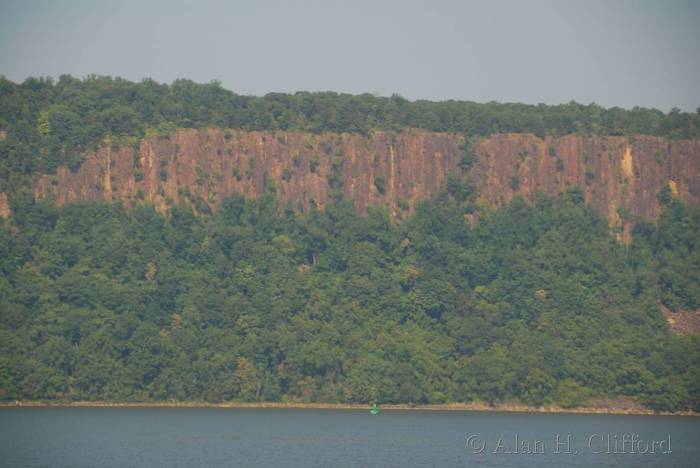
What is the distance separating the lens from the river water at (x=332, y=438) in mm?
100625

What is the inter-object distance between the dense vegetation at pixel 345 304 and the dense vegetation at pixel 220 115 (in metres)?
9.37

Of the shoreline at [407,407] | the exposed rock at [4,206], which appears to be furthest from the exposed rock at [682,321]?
the exposed rock at [4,206]

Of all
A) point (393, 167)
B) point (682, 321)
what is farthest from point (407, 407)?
point (393, 167)

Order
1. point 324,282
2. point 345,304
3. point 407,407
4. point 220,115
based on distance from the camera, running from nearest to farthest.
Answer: point 407,407 → point 345,304 → point 324,282 → point 220,115

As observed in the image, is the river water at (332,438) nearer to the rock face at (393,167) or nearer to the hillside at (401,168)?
the hillside at (401,168)

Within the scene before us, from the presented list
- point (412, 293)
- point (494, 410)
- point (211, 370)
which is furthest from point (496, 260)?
point (211, 370)

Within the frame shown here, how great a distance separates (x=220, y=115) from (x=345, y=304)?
3089cm

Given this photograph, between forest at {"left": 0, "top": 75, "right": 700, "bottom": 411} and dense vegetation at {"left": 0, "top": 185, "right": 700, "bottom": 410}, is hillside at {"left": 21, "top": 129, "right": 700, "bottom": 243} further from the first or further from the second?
dense vegetation at {"left": 0, "top": 185, "right": 700, "bottom": 410}

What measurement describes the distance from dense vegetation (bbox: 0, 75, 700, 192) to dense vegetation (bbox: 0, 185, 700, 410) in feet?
30.7

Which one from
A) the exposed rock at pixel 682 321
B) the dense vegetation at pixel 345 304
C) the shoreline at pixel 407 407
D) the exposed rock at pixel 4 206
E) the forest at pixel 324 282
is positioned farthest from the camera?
the exposed rock at pixel 4 206

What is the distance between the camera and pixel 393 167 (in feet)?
567

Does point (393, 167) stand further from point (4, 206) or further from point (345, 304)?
point (4, 206)

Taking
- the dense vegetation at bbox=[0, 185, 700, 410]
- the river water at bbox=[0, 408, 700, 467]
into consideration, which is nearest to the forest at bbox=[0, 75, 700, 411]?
the dense vegetation at bbox=[0, 185, 700, 410]

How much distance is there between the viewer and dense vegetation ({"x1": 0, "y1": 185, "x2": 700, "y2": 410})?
5561 inches
